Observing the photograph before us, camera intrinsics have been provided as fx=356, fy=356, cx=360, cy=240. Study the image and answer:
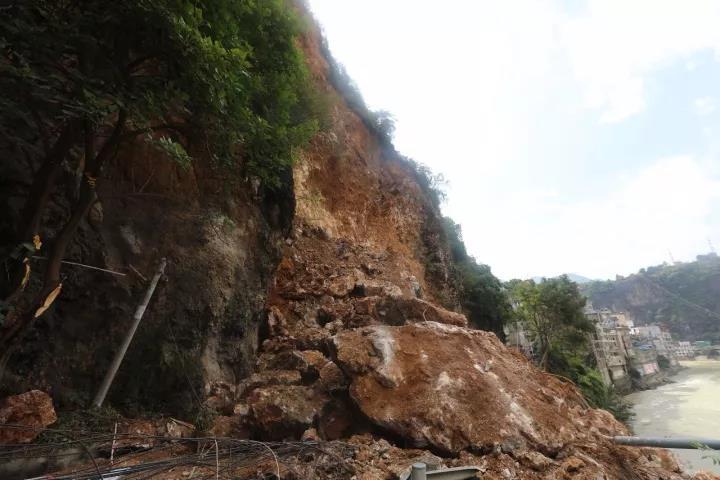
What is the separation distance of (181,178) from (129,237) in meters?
1.60

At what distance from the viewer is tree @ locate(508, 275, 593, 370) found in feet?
75.7

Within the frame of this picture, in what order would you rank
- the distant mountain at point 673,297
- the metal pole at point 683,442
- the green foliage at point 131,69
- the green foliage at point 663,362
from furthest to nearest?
the distant mountain at point 673,297 → the green foliage at point 663,362 → the green foliage at point 131,69 → the metal pole at point 683,442

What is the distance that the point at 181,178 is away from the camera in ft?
23.9

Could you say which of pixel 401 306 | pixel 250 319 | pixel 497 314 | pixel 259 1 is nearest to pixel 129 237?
pixel 250 319

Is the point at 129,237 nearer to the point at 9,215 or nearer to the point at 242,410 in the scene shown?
the point at 9,215

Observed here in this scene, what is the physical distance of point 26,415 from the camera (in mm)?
4207

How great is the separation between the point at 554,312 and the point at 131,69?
25.5 meters

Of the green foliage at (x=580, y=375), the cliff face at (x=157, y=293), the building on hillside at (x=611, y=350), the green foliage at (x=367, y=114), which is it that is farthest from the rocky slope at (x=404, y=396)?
the building on hillside at (x=611, y=350)

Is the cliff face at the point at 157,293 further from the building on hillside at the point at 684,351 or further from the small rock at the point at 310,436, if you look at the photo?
the building on hillside at the point at 684,351

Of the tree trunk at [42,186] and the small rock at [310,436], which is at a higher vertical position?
the tree trunk at [42,186]

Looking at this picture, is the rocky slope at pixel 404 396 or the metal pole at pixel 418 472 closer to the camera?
the metal pole at pixel 418 472

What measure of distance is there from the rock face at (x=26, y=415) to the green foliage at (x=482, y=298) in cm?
1770

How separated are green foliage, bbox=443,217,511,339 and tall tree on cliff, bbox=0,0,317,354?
56.4ft

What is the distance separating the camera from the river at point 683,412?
18.7 m
